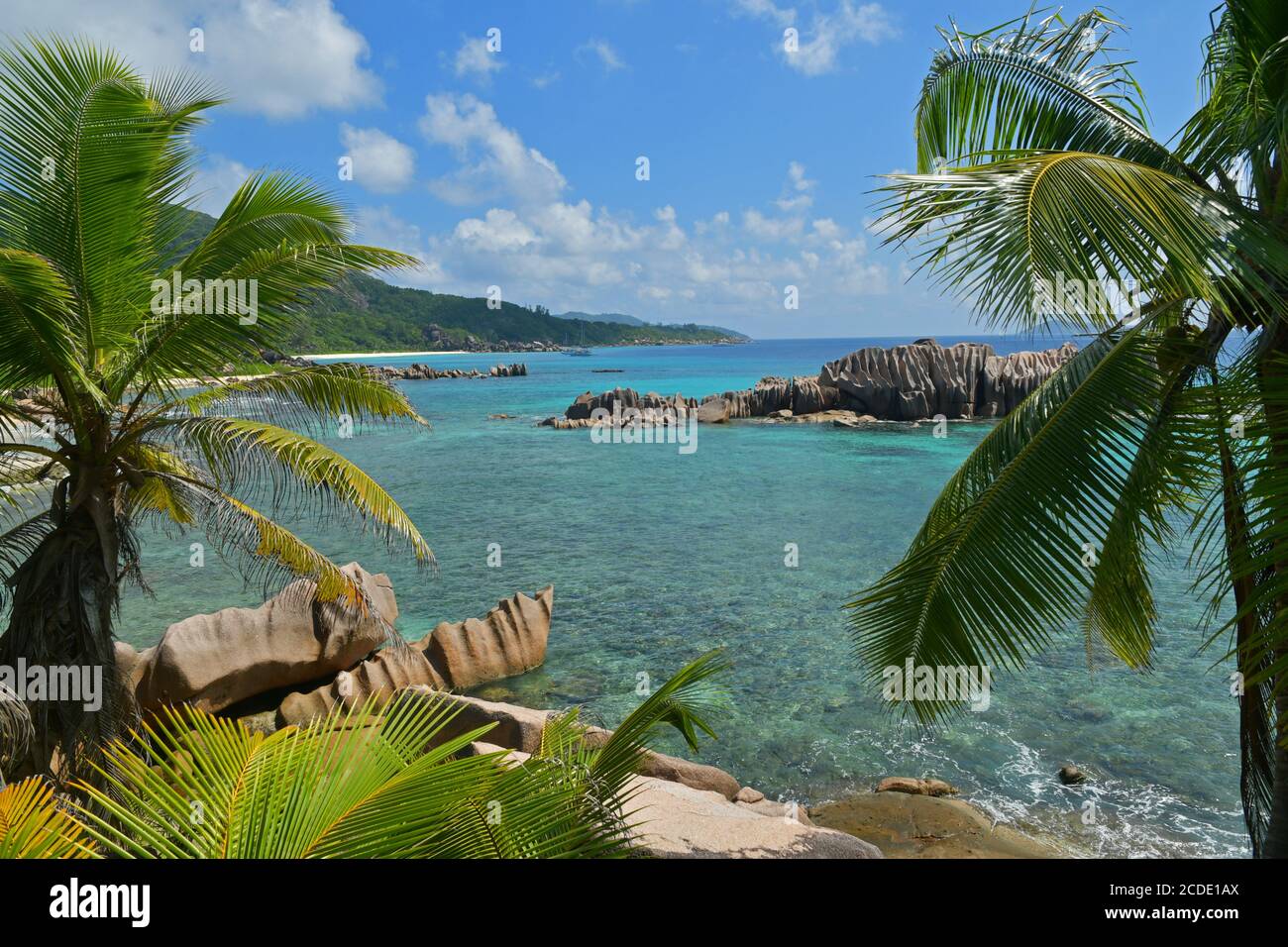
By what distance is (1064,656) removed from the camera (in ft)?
48.0

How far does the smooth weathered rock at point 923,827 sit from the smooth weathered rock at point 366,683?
652 cm

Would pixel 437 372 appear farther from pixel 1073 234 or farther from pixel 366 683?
pixel 1073 234

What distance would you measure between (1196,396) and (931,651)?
2.21 meters

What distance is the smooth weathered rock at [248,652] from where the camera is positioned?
34.9 feet

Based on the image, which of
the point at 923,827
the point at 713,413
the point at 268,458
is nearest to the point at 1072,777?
the point at 923,827

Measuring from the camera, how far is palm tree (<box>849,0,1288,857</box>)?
320 centimetres

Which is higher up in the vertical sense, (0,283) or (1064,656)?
(0,283)

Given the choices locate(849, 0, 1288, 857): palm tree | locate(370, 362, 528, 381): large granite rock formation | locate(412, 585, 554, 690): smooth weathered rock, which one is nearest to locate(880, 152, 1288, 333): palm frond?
locate(849, 0, 1288, 857): palm tree

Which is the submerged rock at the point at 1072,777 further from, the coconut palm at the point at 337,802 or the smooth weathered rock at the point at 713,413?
the smooth weathered rock at the point at 713,413

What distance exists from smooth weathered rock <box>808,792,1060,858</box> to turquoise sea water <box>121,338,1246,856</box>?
523 mm

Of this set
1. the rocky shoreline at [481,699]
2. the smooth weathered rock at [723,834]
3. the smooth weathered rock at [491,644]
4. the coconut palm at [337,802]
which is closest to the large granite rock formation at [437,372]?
the smooth weathered rock at [491,644]

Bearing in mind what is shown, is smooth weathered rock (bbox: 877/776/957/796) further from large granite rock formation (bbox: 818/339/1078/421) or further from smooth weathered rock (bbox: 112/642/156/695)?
large granite rock formation (bbox: 818/339/1078/421)
